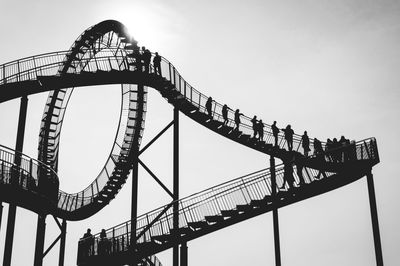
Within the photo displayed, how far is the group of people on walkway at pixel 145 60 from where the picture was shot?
1995 cm

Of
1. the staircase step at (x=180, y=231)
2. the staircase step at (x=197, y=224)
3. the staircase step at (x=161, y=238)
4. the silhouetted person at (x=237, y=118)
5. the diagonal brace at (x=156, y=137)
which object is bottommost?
the staircase step at (x=161, y=238)

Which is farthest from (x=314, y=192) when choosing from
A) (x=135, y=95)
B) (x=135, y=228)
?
(x=135, y=95)

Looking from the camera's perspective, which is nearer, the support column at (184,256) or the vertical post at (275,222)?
the vertical post at (275,222)

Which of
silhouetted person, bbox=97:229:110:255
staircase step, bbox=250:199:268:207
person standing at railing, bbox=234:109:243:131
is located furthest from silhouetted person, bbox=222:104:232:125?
silhouetted person, bbox=97:229:110:255

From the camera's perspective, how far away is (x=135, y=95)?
2328 centimetres

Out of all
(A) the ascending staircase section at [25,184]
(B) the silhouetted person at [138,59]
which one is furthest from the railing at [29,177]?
(B) the silhouetted person at [138,59]

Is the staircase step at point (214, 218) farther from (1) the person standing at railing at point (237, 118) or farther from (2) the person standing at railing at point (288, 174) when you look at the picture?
(1) the person standing at railing at point (237, 118)

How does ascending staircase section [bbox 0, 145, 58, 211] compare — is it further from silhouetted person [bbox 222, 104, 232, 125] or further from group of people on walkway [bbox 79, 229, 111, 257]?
silhouetted person [bbox 222, 104, 232, 125]

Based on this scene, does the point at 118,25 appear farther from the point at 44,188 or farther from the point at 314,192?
the point at 314,192

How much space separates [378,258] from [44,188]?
35.3 ft

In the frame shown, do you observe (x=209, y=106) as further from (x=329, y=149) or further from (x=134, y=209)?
(x=134, y=209)

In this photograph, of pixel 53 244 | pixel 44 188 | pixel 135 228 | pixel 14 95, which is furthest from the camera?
pixel 53 244

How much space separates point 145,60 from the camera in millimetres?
20094

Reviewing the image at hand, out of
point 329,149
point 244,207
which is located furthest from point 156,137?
point 329,149
